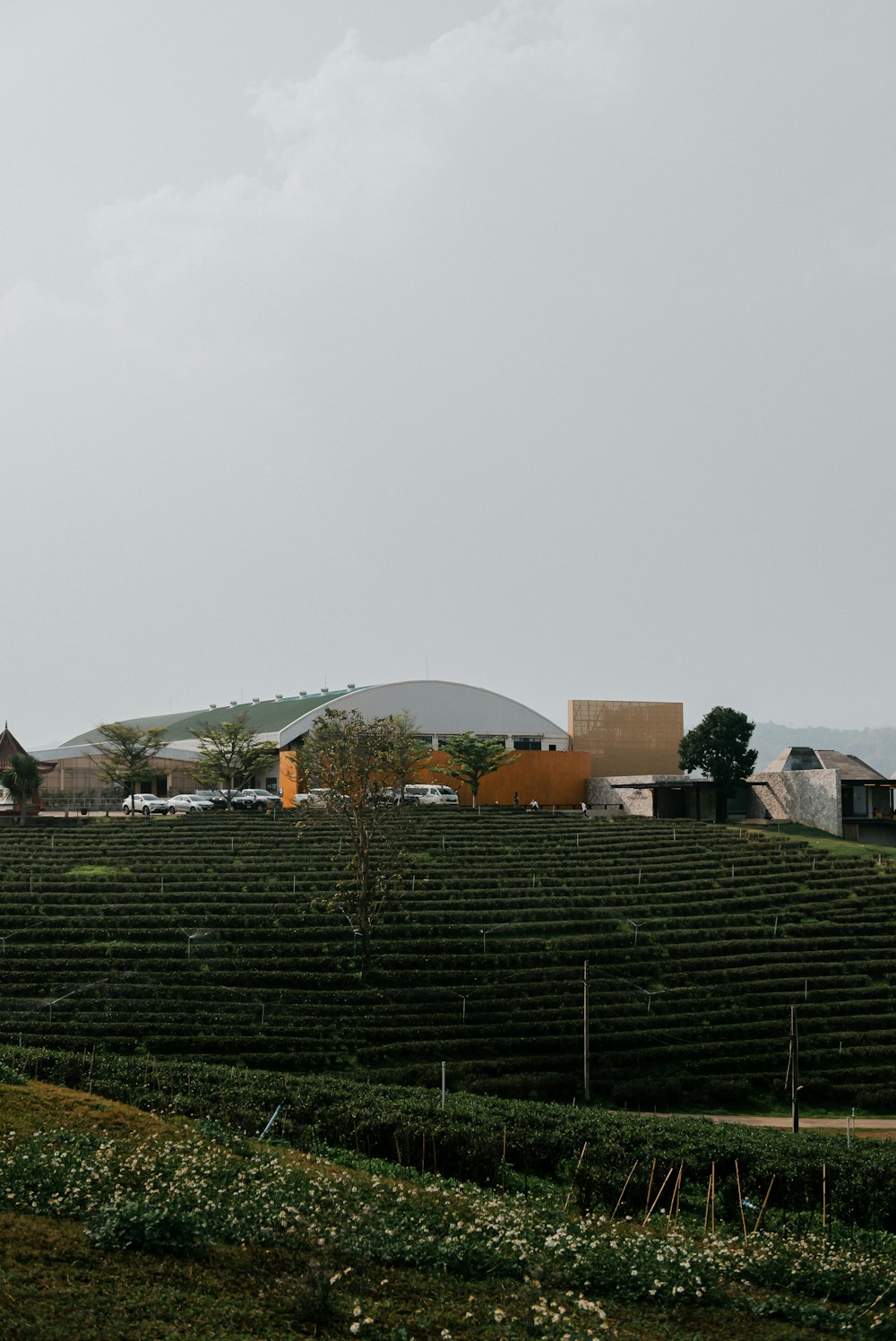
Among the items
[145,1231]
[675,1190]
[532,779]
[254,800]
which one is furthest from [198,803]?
[145,1231]

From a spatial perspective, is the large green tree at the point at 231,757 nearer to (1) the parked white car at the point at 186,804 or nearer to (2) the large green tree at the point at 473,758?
(1) the parked white car at the point at 186,804

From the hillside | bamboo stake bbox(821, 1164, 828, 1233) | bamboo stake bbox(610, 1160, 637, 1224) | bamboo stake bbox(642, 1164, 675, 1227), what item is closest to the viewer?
bamboo stake bbox(642, 1164, 675, 1227)

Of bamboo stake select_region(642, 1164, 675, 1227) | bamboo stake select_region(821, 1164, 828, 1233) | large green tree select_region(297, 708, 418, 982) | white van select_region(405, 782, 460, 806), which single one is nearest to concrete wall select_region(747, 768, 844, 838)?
white van select_region(405, 782, 460, 806)

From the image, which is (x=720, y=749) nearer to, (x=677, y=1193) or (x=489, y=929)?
(x=489, y=929)

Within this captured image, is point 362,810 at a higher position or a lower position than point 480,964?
higher

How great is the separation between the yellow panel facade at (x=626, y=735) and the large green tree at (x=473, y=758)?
11.9m

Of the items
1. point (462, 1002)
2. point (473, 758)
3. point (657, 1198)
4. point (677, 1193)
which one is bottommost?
point (462, 1002)

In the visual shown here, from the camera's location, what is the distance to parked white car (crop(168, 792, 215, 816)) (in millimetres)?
64062

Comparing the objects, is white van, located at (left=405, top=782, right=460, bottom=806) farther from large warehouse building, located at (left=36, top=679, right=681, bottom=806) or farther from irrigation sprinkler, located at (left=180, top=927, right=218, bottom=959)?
irrigation sprinkler, located at (left=180, top=927, right=218, bottom=959)

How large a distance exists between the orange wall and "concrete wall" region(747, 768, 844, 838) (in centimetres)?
1121

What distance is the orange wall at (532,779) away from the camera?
226 feet

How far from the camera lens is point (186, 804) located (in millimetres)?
64250

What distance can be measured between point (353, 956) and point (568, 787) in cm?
3696

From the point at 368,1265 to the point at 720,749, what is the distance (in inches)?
2227
